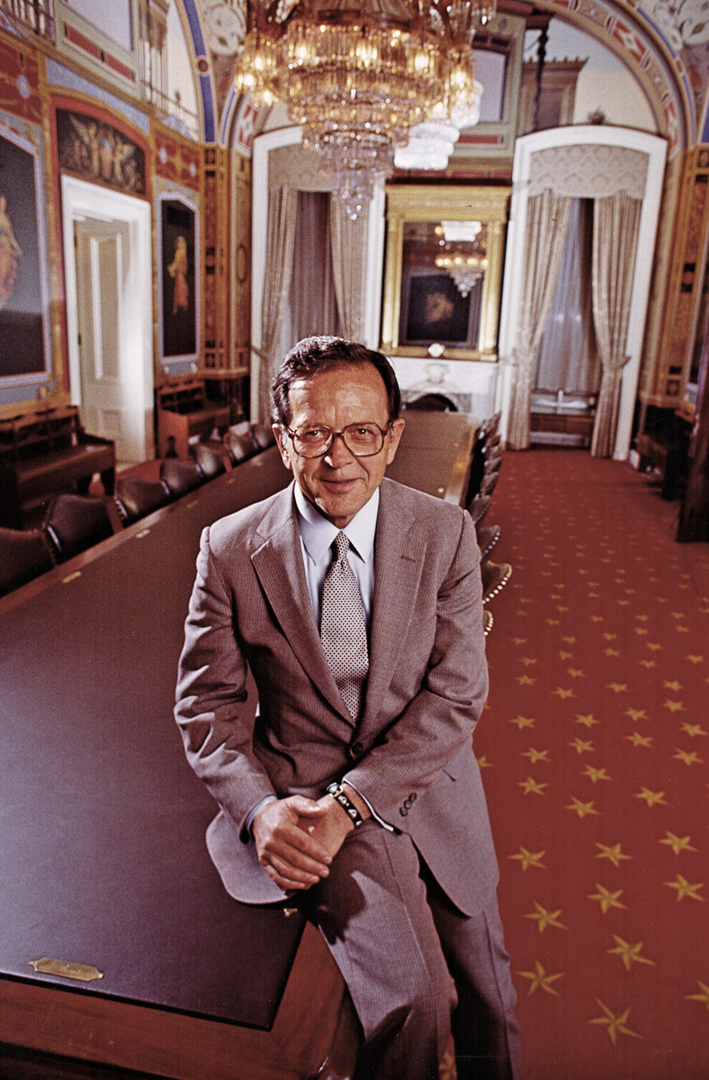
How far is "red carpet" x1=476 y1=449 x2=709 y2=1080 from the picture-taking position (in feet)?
6.08

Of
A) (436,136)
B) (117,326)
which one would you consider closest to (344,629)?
(436,136)

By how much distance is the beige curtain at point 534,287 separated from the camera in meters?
10.2

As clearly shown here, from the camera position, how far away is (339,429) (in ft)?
4.43

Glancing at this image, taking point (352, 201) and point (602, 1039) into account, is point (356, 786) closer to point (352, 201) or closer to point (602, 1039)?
point (602, 1039)

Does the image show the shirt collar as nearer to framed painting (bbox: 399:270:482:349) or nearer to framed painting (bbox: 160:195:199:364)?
framed painting (bbox: 160:195:199:364)

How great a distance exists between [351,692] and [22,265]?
243 inches

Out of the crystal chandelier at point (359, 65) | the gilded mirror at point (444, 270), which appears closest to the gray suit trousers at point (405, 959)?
the crystal chandelier at point (359, 65)

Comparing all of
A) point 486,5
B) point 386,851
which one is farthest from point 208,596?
point 486,5

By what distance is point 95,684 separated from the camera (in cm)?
190

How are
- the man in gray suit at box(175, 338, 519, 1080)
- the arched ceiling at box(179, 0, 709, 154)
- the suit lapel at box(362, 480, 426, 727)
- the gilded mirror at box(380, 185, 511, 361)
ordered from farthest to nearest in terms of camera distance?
the gilded mirror at box(380, 185, 511, 361), the arched ceiling at box(179, 0, 709, 154), the suit lapel at box(362, 480, 426, 727), the man in gray suit at box(175, 338, 519, 1080)

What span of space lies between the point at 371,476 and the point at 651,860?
1.83 metres

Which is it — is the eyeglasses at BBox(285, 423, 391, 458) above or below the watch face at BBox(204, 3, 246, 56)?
below

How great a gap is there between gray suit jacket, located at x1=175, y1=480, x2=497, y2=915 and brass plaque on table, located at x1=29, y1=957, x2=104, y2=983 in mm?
321

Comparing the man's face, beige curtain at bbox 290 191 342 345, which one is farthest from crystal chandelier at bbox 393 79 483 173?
the man's face
